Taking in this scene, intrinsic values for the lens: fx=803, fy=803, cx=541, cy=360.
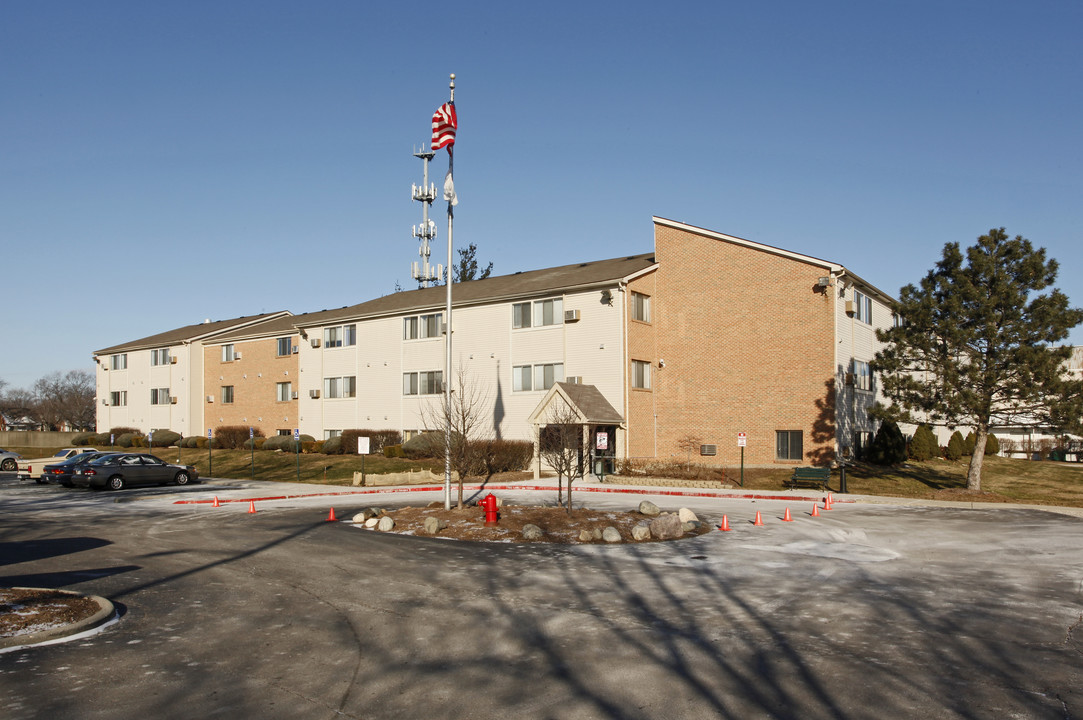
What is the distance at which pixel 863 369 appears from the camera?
127ft

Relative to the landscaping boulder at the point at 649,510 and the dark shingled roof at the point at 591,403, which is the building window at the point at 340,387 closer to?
the dark shingled roof at the point at 591,403

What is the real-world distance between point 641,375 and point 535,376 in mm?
5422

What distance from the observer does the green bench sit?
30.6 metres

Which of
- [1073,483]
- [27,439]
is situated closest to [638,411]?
[1073,483]

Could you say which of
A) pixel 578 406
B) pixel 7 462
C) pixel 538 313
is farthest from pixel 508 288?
pixel 7 462

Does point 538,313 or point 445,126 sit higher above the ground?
point 445,126

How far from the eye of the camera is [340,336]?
5212cm

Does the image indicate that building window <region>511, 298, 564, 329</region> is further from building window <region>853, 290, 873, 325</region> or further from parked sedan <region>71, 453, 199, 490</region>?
parked sedan <region>71, 453, 199, 490</region>

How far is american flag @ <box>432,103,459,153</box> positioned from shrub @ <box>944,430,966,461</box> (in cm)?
3799

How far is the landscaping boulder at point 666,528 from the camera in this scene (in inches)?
699

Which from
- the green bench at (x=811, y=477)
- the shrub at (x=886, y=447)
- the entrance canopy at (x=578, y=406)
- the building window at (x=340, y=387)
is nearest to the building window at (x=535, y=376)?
the entrance canopy at (x=578, y=406)

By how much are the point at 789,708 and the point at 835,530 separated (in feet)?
43.5

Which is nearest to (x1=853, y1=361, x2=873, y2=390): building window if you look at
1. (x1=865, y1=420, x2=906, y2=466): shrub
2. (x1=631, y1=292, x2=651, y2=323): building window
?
(x1=865, y1=420, x2=906, y2=466): shrub

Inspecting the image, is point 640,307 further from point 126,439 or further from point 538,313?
point 126,439
